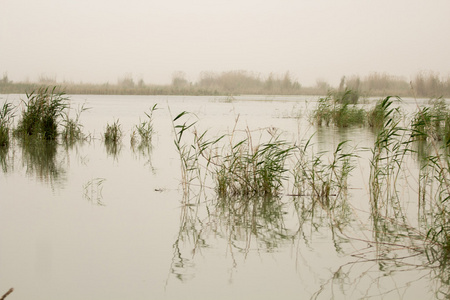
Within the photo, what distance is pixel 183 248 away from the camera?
3.63 m

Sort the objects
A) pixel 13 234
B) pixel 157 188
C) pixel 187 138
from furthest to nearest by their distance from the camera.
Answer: pixel 187 138 → pixel 157 188 → pixel 13 234

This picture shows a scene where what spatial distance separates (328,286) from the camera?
2912 millimetres

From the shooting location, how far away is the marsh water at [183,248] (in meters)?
2.88

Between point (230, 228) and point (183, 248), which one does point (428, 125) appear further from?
point (183, 248)

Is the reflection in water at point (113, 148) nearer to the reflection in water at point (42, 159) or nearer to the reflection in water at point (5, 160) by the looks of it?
the reflection in water at point (42, 159)

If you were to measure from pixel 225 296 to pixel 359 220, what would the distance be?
199 cm

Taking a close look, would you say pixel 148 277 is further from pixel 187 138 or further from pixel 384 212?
pixel 187 138

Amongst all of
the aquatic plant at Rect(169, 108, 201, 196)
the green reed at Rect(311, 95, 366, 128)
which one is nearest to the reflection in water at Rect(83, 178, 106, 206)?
the aquatic plant at Rect(169, 108, 201, 196)

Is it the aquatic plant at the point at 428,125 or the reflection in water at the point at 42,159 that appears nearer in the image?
the aquatic plant at the point at 428,125

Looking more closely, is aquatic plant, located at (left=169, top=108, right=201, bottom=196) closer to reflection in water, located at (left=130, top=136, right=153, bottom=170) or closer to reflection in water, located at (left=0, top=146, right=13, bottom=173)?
reflection in water, located at (left=130, top=136, right=153, bottom=170)

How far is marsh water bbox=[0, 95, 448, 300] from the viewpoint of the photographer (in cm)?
288

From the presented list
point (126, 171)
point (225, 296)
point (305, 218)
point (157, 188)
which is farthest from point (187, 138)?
point (225, 296)

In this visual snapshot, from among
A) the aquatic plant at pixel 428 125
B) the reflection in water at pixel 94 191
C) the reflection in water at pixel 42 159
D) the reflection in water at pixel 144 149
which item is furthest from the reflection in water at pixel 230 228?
the reflection in water at pixel 144 149

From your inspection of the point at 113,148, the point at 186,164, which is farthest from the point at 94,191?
the point at 113,148
